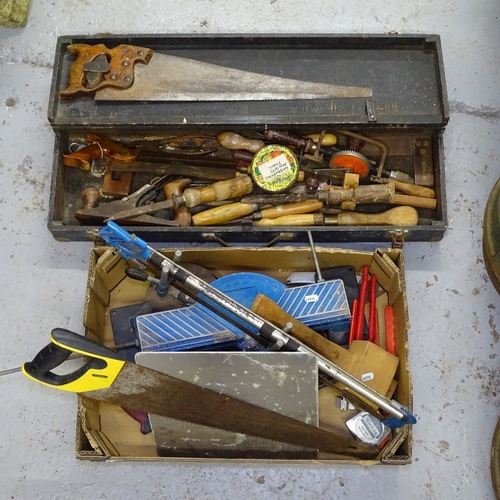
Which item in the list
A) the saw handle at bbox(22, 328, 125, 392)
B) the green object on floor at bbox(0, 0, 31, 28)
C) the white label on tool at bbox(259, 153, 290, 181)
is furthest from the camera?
the green object on floor at bbox(0, 0, 31, 28)

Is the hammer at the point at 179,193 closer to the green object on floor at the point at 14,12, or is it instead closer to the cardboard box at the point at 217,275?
the cardboard box at the point at 217,275

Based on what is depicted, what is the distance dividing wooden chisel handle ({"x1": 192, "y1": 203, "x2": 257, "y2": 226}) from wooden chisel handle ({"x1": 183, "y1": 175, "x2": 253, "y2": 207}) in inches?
1.7

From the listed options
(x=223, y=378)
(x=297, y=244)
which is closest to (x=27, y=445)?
(x=223, y=378)

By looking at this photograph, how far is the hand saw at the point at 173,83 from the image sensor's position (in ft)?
7.21

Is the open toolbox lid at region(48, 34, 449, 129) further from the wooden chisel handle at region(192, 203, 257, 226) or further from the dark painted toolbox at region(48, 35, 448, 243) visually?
the wooden chisel handle at region(192, 203, 257, 226)

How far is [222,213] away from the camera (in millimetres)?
2215

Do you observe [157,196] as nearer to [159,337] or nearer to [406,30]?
[159,337]

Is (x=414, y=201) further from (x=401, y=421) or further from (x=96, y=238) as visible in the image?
(x=96, y=238)

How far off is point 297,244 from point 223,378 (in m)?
0.62

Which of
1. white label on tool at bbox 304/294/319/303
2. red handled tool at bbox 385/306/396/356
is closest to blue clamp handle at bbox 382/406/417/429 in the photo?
red handled tool at bbox 385/306/396/356

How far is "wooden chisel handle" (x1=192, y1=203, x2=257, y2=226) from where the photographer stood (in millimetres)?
2217

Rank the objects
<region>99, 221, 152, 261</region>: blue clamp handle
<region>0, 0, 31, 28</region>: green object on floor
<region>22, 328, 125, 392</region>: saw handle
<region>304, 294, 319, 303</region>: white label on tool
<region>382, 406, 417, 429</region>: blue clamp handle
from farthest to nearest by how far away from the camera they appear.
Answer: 1. <region>0, 0, 31, 28</region>: green object on floor
2. <region>304, 294, 319, 303</region>: white label on tool
3. <region>99, 221, 152, 261</region>: blue clamp handle
4. <region>382, 406, 417, 429</region>: blue clamp handle
5. <region>22, 328, 125, 392</region>: saw handle

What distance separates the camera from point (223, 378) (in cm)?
196

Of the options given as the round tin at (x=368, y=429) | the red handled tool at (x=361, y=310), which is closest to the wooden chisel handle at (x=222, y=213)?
the red handled tool at (x=361, y=310)
